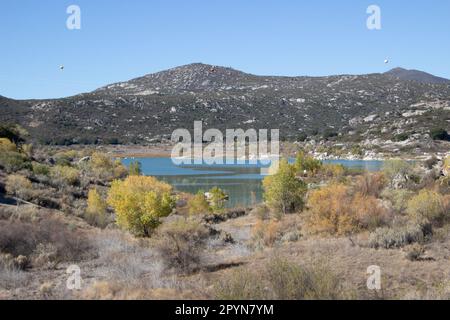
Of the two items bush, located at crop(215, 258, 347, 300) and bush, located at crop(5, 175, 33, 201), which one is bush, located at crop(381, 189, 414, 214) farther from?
bush, located at crop(5, 175, 33, 201)

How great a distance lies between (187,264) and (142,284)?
8.43ft

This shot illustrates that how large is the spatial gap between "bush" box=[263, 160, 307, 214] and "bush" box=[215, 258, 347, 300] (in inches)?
904

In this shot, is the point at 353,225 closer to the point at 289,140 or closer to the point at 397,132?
the point at 397,132

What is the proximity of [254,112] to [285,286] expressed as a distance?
155m

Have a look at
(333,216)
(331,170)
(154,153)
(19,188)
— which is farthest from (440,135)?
(19,188)

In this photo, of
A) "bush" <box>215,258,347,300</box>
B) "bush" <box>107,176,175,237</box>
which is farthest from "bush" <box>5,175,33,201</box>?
"bush" <box>215,258,347,300</box>

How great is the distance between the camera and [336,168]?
56.9 m

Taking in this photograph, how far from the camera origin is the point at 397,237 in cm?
1445

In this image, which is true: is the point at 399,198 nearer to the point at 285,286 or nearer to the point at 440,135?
the point at 285,286

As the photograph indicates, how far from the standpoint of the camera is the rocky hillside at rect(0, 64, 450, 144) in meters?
130

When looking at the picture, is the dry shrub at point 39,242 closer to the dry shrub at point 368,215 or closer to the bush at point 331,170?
the dry shrub at point 368,215
